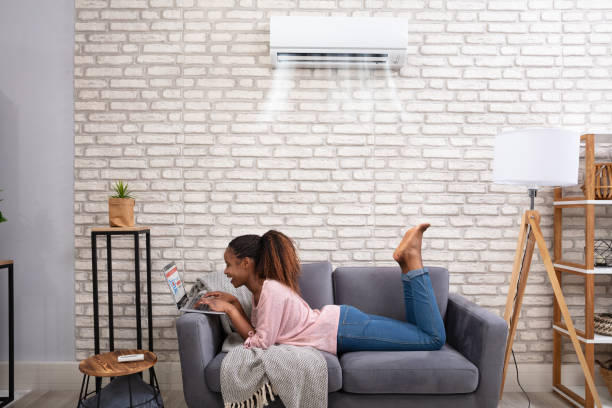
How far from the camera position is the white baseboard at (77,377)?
2682 millimetres

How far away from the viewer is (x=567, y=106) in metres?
2.73

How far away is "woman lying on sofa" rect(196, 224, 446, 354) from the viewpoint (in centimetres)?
206

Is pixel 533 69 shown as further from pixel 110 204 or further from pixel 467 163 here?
pixel 110 204

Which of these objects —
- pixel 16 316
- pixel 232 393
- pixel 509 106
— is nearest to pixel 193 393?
pixel 232 393

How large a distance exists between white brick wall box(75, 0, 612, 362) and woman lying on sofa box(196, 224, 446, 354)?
0.58 meters

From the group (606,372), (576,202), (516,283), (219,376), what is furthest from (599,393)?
(219,376)

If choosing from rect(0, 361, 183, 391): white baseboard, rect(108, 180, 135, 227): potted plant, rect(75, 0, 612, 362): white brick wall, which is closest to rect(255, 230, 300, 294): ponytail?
rect(75, 0, 612, 362): white brick wall

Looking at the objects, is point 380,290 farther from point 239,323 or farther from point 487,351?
point 239,323

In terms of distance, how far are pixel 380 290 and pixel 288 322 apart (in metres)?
0.64

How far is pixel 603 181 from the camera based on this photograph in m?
2.44

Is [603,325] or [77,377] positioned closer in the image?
[603,325]

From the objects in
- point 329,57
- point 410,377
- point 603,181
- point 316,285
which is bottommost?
point 410,377

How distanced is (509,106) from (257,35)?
170 cm

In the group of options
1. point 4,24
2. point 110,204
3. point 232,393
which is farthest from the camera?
point 4,24
